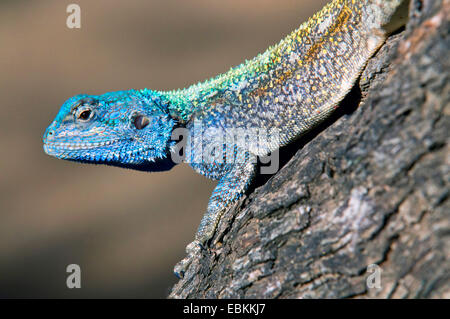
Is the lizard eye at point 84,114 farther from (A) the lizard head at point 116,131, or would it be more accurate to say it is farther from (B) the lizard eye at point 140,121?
(B) the lizard eye at point 140,121

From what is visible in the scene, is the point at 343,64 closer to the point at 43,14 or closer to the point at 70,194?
the point at 70,194

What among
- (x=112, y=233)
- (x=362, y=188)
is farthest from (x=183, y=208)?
(x=362, y=188)

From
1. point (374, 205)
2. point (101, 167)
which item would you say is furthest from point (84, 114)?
point (101, 167)

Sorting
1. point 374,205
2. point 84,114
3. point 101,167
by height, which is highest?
point 101,167

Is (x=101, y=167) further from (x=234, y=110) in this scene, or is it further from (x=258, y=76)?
(x=258, y=76)

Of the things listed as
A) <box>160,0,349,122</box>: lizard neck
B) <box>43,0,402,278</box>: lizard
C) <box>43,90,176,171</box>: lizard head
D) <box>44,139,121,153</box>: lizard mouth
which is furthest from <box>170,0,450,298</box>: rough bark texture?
<box>44,139,121,153</box>: lizard mouth

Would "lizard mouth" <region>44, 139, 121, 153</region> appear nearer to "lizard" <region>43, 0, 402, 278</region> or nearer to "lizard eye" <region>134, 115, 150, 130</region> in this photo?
"lizard" <region>43, 0, 402, 278</region>

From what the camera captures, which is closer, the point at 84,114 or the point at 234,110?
the point at 234,110
